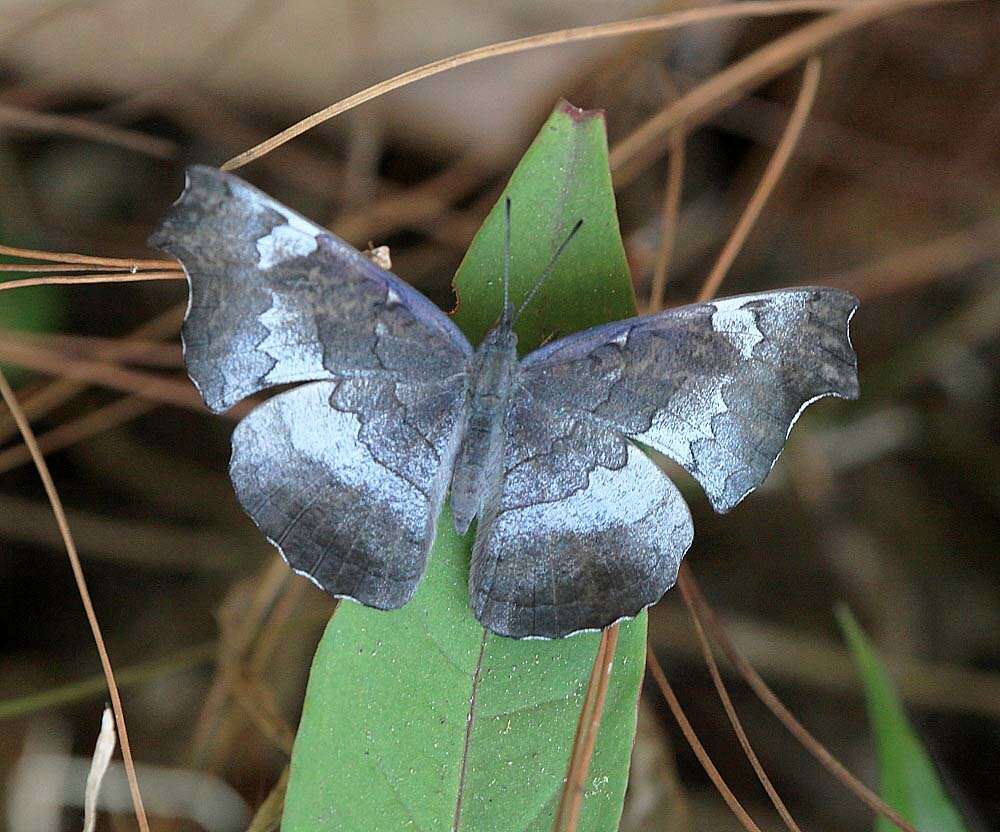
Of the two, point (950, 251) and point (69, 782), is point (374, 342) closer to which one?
point (69, 782)

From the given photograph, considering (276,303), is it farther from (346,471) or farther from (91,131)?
(91,131)

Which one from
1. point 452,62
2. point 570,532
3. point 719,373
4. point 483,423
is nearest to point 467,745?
point 570,532

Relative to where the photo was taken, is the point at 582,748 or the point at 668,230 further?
the point at 668,230

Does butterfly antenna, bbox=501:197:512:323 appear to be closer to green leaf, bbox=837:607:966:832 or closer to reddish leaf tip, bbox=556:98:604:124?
reddish leaf tip, bbox=556:98:604:124

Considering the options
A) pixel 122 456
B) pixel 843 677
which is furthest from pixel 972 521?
pixel 122 456

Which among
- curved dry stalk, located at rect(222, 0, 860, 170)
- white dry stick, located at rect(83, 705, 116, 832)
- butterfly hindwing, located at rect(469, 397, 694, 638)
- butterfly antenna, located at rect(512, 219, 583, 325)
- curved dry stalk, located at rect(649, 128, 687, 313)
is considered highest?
curved dry stalk, located at rect(222, 0, 860, 170)

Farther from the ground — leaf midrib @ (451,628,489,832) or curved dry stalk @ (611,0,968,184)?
curved dry stalk @ (611,0,968,184)

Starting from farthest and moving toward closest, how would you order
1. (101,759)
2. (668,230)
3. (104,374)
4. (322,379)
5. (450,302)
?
(450,302)
(104,374)
(668,230)
(322,379)
(101,759)

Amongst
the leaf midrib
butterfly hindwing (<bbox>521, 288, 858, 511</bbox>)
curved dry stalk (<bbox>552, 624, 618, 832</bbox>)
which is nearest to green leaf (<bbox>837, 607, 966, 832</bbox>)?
butterfly hindwing (<bbox>521, 288, 858, 511</bbox>)
